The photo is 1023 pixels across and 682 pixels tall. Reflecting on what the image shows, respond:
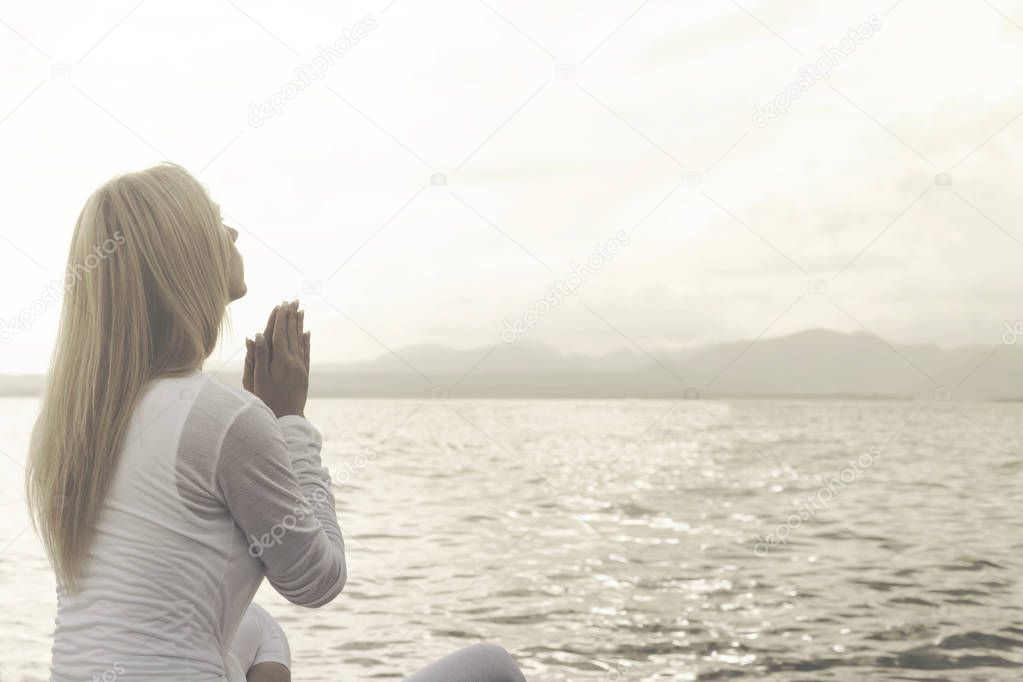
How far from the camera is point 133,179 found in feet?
5.30

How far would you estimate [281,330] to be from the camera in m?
1.87

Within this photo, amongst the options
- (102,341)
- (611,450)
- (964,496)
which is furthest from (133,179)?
(611,450)

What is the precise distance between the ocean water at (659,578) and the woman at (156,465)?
15.7 ft

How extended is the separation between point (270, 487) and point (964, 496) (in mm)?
15727

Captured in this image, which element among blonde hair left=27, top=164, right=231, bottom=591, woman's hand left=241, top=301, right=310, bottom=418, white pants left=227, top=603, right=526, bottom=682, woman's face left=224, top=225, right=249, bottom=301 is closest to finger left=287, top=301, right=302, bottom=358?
woman's hand left=241, top=301, right=310, bottom=418

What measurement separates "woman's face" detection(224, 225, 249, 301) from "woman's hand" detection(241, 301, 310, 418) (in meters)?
0.13

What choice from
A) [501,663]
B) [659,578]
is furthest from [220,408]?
[659,578]

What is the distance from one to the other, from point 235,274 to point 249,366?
27cm

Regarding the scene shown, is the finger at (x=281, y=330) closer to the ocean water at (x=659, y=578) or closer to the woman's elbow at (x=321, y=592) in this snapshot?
the woman's elbow at (x=321, y=592)

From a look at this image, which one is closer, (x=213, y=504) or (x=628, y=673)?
(x=213, y=504)

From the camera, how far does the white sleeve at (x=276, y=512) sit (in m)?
1.54

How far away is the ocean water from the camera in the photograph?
6.46 metres

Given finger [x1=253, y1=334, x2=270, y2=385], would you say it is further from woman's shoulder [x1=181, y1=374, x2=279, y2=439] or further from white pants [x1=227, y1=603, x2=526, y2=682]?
white pants [x1=227, y1=603, x2=526, y2=682]

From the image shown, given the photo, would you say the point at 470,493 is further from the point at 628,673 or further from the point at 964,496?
the point at 628,673
